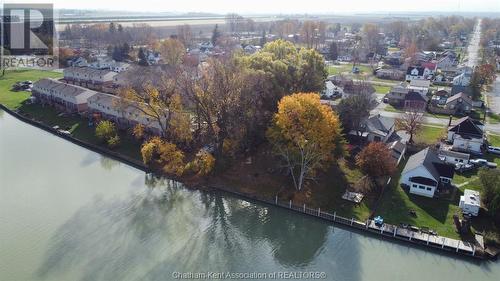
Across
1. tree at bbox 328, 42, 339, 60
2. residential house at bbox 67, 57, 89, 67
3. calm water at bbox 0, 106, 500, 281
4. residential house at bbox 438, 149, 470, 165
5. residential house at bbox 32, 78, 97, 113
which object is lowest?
calm water at bbox 0, 106, 500, 281

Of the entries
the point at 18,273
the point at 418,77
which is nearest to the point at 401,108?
the point at 418,77

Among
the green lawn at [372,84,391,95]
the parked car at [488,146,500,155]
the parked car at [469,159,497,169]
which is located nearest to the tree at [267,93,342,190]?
the parked car at [469,159,497,169]

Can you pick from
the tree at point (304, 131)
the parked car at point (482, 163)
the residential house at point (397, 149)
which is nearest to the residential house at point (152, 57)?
the residential house at point (397, 149)

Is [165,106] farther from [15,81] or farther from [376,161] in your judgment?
[15,81]

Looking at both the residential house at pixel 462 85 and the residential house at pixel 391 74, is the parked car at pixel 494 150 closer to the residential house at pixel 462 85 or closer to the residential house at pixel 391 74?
the residential house at pixel 462 85

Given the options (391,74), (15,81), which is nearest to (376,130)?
(391,74)

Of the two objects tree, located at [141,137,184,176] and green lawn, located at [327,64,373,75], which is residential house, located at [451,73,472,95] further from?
tree, located at [141,137,184,176]
